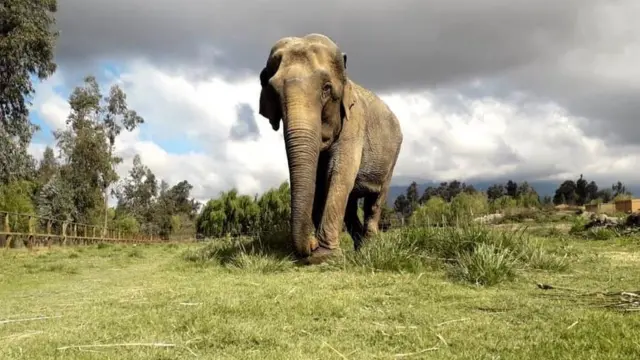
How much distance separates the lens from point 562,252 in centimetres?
900

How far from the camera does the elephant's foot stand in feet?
25.6

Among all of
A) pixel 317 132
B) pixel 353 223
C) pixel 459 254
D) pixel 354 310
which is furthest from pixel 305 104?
pixel 353 223

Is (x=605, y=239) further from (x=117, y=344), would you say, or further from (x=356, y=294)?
(x=117, y=344)

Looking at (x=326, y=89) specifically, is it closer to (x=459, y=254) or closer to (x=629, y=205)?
(x=459, y=254)

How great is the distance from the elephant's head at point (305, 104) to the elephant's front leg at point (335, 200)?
0.65ft

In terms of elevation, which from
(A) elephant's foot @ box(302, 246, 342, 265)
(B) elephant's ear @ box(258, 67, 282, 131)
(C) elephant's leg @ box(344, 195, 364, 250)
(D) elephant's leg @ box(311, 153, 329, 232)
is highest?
(B) elephant's ear @ box(258, 67, 282, 131)

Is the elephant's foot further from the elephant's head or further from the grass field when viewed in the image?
the grass field

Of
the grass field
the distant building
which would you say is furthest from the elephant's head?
the distant building

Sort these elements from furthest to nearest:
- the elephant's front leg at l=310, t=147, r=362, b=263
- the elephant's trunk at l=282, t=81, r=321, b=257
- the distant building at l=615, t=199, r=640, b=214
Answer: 1. the distant building at l=615, t=199, r=640, b=214
2. the elephant's front leg at l=310, t=147, r=362, b=263
3. the elephant's trunk at l=282, t=81, r=321, b=257

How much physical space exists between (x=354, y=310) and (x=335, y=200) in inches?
147

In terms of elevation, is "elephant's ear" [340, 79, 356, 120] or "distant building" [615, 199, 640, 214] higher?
"elephant's ear" [340, 79, 356, 120]

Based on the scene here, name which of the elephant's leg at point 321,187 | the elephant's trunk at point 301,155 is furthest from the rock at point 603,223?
the elephant's trunk at point 301,155

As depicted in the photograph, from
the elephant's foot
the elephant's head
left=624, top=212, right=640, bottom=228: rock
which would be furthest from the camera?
left=624, top=212, right=640, bottom=228: rock

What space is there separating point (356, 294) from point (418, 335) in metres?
1.55
